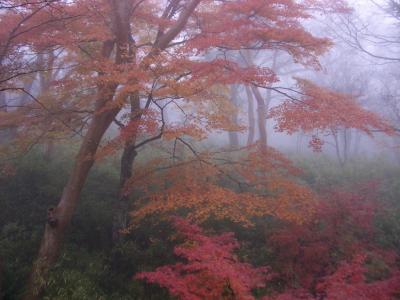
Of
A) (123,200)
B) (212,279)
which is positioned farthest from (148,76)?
(123,200)

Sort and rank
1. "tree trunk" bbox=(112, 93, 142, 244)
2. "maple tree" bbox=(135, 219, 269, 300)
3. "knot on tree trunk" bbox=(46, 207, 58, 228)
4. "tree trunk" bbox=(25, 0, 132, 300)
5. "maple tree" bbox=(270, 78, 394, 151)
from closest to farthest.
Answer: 1. "maple tree" bbox=(135, 219, 269, 300)
2. "maple tree" bbox=(270, 78, 394, 151)
3. "tree trunk" bbox=(25, 0, 132, 300)
4. "knot on tree trunk" bbox=(46, 207, 58, 228)
5. "tree trunk" bbox=(112, 93, 142, 244)

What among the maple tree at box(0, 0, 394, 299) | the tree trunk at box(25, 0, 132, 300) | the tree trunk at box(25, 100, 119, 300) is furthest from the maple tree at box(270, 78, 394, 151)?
the tree trunk at box(25, 100, 119, 300)

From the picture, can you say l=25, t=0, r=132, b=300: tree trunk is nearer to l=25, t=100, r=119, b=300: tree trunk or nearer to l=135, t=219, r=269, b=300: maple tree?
l=25, t=100, r=119, b=300: tree trunk

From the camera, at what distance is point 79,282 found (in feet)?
26.1

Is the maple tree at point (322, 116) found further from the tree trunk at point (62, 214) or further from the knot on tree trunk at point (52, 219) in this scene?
the knot on tree trunk at point (52, 219)

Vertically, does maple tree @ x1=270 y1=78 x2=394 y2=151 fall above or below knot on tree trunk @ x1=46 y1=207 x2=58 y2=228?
above

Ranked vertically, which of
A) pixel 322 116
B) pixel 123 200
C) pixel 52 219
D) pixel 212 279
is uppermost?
pixel 322 116

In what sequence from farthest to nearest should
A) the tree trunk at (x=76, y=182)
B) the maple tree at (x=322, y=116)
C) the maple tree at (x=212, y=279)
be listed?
the tree trunk at (x=76, y=182) < the maple tree at (x=322, y=116) < the maple tree at (x=212, y=279)

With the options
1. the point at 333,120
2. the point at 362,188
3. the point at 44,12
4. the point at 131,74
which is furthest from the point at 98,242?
the point at 362,188

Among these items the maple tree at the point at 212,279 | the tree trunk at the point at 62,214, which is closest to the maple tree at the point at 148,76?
the tree trunk at the point at 62,214

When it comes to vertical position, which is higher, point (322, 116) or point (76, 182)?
point (322, 116)

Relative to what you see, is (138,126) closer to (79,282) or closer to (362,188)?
(79,282)

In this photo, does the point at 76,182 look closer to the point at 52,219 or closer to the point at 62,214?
the point at 62,214

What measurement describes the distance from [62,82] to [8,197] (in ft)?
16.1
